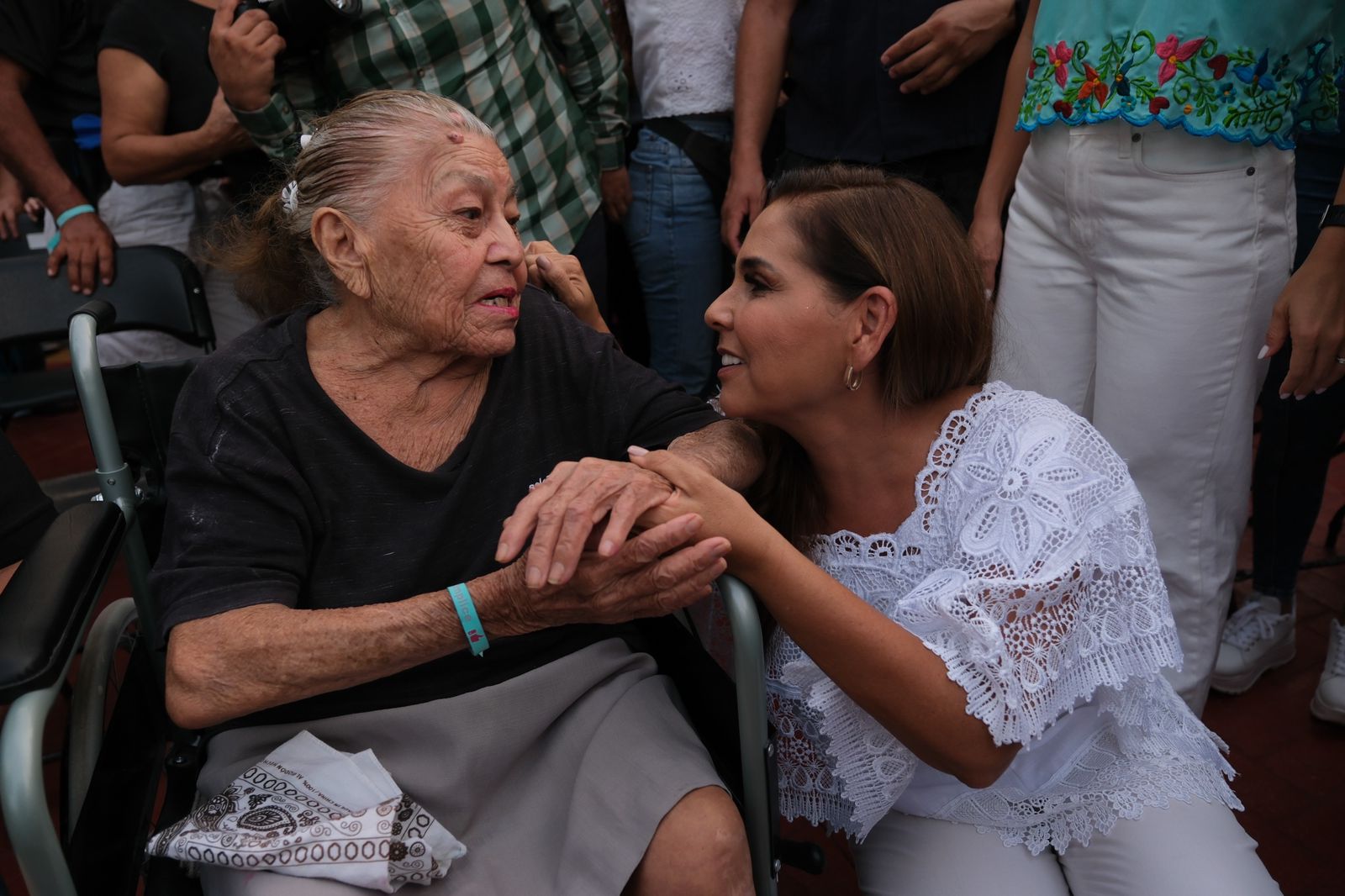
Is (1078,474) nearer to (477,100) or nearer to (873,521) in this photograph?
(873,521)

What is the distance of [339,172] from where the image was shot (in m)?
1.85

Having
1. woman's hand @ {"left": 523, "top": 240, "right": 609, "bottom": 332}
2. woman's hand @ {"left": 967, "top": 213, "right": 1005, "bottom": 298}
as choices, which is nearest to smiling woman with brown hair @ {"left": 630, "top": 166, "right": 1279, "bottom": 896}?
woman's hand @ {"left": 523, "top": 240, "right": 609, "bottom": 332}

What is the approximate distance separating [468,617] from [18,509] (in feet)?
3.08

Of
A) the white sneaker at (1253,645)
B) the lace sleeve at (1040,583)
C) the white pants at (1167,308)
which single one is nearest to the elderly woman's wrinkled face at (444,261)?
the lace sleeve at (1040,583)

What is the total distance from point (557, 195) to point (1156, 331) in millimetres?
1599

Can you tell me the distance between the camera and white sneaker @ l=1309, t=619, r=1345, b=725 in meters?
2.80

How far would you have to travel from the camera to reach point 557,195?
9.77ft

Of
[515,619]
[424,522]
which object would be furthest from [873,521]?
[424,522]

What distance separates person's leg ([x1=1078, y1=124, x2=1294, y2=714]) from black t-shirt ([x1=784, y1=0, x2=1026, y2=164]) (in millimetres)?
667

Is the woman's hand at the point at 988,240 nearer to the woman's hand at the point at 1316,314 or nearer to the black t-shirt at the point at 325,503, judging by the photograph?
the woman's hand at the point at 1316,314

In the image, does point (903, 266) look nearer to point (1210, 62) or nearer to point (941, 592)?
point (941, 592)

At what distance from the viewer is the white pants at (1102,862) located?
163 centimetres

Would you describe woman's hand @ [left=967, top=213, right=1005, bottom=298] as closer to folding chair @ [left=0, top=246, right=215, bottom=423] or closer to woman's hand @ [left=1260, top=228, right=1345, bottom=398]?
woman's hand @ [left=1260, top=228, right=1345, bottom=398]

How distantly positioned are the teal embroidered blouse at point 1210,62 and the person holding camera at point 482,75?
4.55 feet
